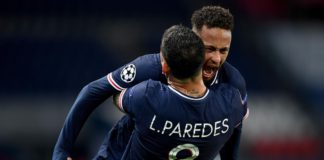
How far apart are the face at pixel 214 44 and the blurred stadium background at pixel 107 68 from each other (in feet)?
16.1

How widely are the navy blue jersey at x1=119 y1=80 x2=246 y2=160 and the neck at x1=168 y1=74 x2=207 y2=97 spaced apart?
0.7 inches

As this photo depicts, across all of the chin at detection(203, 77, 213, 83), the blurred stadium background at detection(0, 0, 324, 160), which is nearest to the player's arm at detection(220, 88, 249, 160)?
the chin at detection(203, 77, 213, 83)

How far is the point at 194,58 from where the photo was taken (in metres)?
3.11

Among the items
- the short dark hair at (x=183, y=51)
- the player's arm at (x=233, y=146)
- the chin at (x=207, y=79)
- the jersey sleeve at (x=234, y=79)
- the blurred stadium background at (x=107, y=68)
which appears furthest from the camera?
the blurred stadium background at (x=107, y=68)

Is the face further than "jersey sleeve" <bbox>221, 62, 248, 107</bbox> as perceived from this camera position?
No

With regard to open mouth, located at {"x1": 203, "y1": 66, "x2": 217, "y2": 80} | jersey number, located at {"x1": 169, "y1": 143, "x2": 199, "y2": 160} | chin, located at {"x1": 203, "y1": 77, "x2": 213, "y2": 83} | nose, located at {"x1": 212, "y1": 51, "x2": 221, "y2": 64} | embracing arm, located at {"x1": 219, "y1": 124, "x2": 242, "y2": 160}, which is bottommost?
embracing arm, located at {"x1": 219, "y1": 124, "x2": 242, "y2": 160}

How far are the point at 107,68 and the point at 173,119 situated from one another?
5983 millimetres

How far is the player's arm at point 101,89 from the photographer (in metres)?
3.39

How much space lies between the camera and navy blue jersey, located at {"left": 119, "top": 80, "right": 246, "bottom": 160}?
325 cm

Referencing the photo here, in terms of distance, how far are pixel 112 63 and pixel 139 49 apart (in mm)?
406

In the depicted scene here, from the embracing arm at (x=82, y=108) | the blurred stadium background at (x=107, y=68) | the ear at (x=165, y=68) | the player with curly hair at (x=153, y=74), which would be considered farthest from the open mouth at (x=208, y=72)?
the blurred stadium background at (x=107, y=68)

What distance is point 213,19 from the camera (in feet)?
11.1

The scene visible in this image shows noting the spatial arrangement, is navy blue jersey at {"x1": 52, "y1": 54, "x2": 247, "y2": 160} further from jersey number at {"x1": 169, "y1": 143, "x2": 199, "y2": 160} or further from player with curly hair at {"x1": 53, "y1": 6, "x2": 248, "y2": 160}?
jersey number at {"x1": 169, "y1": 143, "x2": 199, "y2": 160}

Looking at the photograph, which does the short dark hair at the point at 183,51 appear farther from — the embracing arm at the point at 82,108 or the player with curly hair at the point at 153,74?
the embracing arm at the point at 82,108
